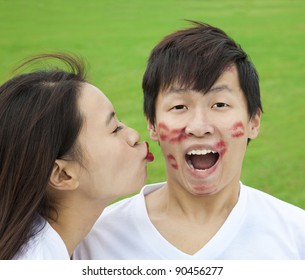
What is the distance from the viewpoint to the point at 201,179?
2506mm

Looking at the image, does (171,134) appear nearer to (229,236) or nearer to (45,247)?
(229,236)

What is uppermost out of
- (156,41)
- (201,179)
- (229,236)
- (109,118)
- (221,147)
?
(109,118)

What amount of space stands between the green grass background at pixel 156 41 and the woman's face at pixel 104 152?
2.77 meters

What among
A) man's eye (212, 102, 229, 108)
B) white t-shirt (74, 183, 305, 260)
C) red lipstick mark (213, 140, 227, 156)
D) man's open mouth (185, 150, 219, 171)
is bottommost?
white t-shirt (74, 183, 305, 260)

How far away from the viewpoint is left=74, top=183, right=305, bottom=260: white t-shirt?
94.9 inches

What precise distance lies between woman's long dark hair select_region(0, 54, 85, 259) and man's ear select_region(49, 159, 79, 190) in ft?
0.09

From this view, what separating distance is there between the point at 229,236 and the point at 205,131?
0.39 meters

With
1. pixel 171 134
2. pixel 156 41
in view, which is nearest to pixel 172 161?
pixel 171 134

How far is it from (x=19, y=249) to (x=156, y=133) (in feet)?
2.35

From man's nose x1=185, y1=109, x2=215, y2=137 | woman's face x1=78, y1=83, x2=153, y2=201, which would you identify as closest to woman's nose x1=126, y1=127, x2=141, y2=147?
woman's face x1=78, y1=83, x2=153, y2=201

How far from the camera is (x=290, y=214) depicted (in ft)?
8.05

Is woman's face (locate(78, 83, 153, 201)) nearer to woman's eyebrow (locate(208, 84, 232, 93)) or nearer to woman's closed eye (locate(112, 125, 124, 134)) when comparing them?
woman's closed eye (locate(112, 125, 124, 134))

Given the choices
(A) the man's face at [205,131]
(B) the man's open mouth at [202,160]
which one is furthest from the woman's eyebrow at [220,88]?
(B) the man's open mouth at [202,160]

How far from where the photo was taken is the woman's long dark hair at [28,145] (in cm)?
226
